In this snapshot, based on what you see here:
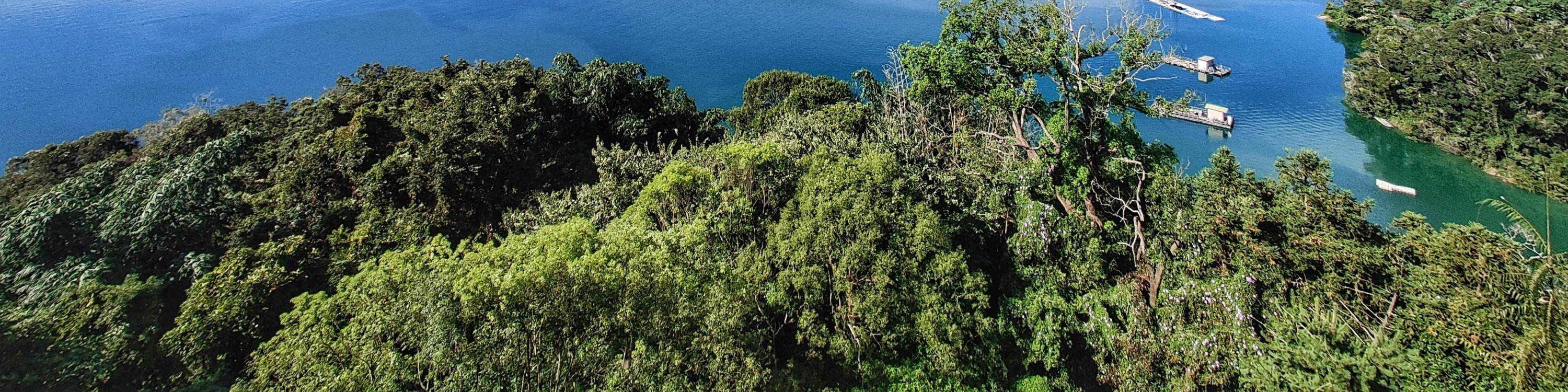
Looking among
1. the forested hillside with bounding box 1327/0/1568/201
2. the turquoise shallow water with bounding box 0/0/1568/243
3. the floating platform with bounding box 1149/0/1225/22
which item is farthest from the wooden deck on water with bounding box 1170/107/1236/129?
the floating platform with bounding box 1149/0/1225/22

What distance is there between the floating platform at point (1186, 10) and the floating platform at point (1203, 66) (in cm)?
1339

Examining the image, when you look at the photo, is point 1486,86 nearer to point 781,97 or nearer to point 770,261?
point 781,97

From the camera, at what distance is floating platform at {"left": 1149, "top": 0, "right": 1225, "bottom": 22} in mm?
48250

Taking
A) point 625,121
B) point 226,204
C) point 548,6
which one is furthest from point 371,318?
point 548,6

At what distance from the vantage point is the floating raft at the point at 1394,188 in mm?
24672

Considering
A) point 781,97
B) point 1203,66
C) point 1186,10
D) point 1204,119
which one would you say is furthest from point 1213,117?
point 1186,10

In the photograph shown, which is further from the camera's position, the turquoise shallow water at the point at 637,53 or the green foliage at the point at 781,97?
the turquoise shallow water at the point at 637,53

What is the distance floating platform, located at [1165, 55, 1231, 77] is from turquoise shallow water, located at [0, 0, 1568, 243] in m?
0.60

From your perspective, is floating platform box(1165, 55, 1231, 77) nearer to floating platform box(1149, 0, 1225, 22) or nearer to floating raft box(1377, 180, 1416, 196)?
floating raft box(1377, 180, 1416, 196)

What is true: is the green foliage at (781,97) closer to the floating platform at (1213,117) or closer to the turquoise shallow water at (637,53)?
the turquoise shallow water at (637,53)

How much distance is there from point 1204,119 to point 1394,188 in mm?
7506

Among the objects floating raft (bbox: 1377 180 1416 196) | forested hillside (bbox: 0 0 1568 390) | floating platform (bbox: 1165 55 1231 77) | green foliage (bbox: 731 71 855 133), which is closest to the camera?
forested hillside (bbox: 0 0 1568 390)

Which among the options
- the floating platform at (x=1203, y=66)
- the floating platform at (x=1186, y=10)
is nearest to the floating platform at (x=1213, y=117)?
the floating platform at (x=1203, y=66)

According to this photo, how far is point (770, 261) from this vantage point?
10.8 meters
